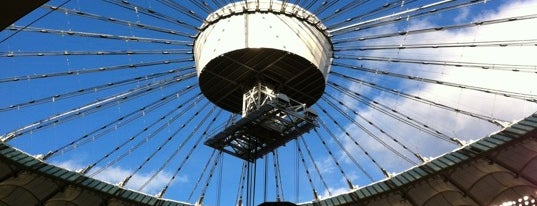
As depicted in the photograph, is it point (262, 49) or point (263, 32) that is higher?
point (263, 32)

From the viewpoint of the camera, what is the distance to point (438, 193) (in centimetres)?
4359

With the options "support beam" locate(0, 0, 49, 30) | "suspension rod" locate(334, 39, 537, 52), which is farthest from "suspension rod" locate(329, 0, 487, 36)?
"support beam" locate(0, 0, 49, 30)

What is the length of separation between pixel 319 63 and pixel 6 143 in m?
23.6

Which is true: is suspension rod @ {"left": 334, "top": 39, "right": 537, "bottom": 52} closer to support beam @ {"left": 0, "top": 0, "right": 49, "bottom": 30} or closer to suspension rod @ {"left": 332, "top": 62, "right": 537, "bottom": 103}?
suspension rod @ {"left": 332, "top": 62, "right": 537, "bottom": 103}

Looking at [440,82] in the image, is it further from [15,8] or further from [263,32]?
[15,8]

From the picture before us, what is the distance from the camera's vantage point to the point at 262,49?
2961cm


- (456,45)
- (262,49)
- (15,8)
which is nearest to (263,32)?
(262,49)

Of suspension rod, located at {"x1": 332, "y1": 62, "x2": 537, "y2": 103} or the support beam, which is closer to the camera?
the support beam

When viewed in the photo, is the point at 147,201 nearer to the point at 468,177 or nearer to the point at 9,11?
the point at 468,177

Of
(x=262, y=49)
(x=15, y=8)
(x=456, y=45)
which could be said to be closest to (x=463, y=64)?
(x=456, y=45)

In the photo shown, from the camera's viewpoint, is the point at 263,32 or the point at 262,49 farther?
the point at 263,32

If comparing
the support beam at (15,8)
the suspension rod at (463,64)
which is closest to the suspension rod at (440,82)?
the suspension rod at (463,64)

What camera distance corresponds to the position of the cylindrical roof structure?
29.9 metres

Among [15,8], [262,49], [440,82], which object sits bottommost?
[440,82]
